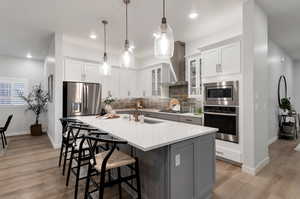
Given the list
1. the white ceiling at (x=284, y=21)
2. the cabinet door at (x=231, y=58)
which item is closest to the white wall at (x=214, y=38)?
the cabinet door at (x=231, y=58)

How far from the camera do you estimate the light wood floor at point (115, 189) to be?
2.11m

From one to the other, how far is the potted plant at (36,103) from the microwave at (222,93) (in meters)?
5.46

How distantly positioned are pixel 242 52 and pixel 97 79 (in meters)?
3.90

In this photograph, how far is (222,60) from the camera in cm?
308

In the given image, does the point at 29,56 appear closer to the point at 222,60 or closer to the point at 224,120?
the point at 222,60

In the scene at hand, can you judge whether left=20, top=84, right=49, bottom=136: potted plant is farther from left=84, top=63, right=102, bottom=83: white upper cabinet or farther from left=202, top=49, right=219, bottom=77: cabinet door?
left=202, top=49, right=219, bottom=77: cabinet door

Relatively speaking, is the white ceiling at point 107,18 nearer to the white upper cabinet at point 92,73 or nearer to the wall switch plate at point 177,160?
the white upper cabinet at point 92,73

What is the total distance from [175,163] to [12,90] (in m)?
6.73

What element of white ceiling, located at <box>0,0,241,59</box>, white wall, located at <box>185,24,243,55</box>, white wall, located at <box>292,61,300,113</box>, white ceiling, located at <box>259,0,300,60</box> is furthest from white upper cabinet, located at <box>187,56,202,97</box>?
white wall, located at <box>292,61,300,113</box>

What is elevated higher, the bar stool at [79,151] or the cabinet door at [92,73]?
the cabinet door at [92,73]

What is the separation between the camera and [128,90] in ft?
18.6

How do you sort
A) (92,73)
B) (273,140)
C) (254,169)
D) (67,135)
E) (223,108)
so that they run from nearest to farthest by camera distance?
(67,135), (254,169), (223,108), (273,140), (92,73)

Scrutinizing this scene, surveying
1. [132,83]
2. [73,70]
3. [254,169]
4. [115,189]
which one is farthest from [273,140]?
[73,70]

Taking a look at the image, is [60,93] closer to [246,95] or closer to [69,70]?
[69,70]
